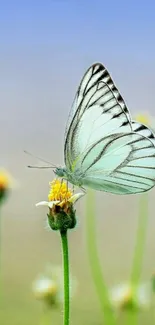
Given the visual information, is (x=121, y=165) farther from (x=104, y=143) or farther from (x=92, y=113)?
(x=92, y=113)

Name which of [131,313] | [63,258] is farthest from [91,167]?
[131,313]

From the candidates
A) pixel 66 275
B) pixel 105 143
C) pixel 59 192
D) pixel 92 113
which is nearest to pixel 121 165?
pixel 105 143

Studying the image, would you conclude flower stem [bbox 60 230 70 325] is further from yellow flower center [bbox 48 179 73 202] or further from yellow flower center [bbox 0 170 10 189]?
yellow flower center [bbox 0 170 10 189]

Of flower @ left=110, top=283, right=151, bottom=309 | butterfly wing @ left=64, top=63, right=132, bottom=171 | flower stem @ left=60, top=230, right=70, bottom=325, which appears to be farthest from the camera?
flower @ left=110, top=283, right=151, bottom=309

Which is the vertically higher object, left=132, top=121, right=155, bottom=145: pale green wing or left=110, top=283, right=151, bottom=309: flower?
left=132, top=121, right=155, bottom=145: pale green wing

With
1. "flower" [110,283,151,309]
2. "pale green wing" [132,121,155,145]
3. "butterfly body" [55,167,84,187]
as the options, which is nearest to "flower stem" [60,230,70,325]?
"butterfly body" [55,167,84,187]

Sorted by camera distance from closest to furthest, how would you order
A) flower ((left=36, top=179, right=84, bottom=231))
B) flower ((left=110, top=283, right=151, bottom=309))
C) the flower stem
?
1. the flower stem
2. flower ((left=36, top=179, right=84, bottom=231))
3. flower ((left=110, top=283, right=151, bottom=309))

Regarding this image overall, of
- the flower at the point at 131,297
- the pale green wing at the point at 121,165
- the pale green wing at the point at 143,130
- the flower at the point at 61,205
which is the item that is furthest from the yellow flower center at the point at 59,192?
the flower at the point at 131,297
